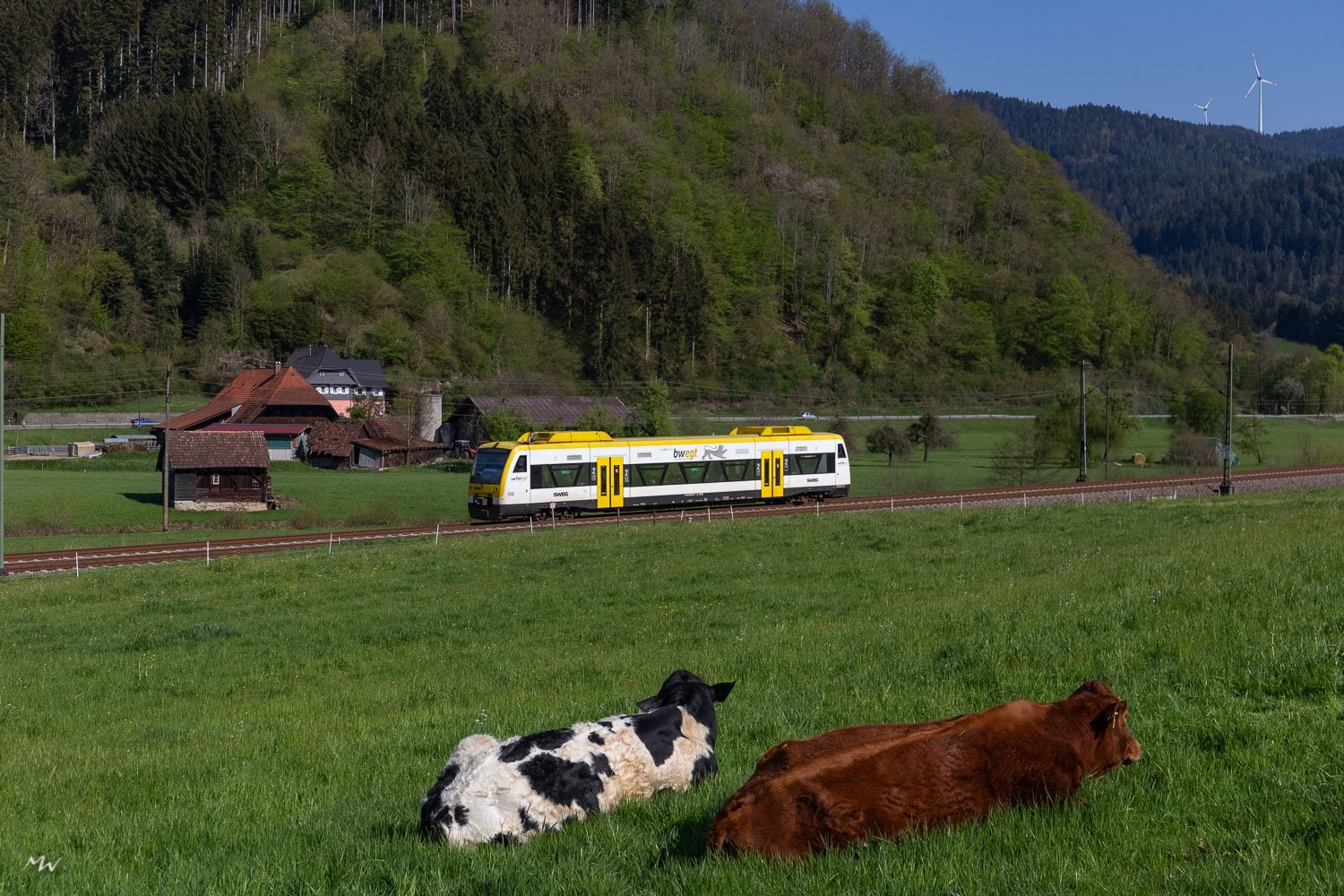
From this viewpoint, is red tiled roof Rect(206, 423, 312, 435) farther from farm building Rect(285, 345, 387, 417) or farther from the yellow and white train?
the yellow and white train

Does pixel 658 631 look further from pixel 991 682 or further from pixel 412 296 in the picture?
pixel 412 296

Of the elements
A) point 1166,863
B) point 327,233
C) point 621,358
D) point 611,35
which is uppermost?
point 611,35

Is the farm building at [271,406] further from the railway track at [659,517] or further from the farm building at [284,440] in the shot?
the railway track at [659,517]

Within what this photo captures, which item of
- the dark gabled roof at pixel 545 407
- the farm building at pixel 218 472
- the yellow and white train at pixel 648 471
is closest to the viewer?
the yellow and white train at pixel 648 471

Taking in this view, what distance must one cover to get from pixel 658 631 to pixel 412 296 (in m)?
117

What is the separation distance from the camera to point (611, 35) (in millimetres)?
191875

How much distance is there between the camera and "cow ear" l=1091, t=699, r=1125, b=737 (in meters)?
5.02

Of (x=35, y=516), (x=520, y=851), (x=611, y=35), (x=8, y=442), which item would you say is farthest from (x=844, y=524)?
(x=611, y=35)

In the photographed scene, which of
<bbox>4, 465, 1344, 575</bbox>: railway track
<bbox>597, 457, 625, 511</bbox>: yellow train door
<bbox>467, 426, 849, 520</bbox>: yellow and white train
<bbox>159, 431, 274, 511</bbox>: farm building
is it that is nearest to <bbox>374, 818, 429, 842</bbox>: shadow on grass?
<bbox>4, 465, 1344, 575</bbox>: railway track

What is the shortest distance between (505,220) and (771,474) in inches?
3852

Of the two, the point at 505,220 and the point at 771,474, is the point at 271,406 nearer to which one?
the point at 505,220

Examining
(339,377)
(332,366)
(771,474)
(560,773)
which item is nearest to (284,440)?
(339,377)

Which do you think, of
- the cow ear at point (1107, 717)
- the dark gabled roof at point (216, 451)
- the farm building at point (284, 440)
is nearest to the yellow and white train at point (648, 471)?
the dark gabled roof at point (216, 451)

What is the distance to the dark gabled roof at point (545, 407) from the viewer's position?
89.8m
